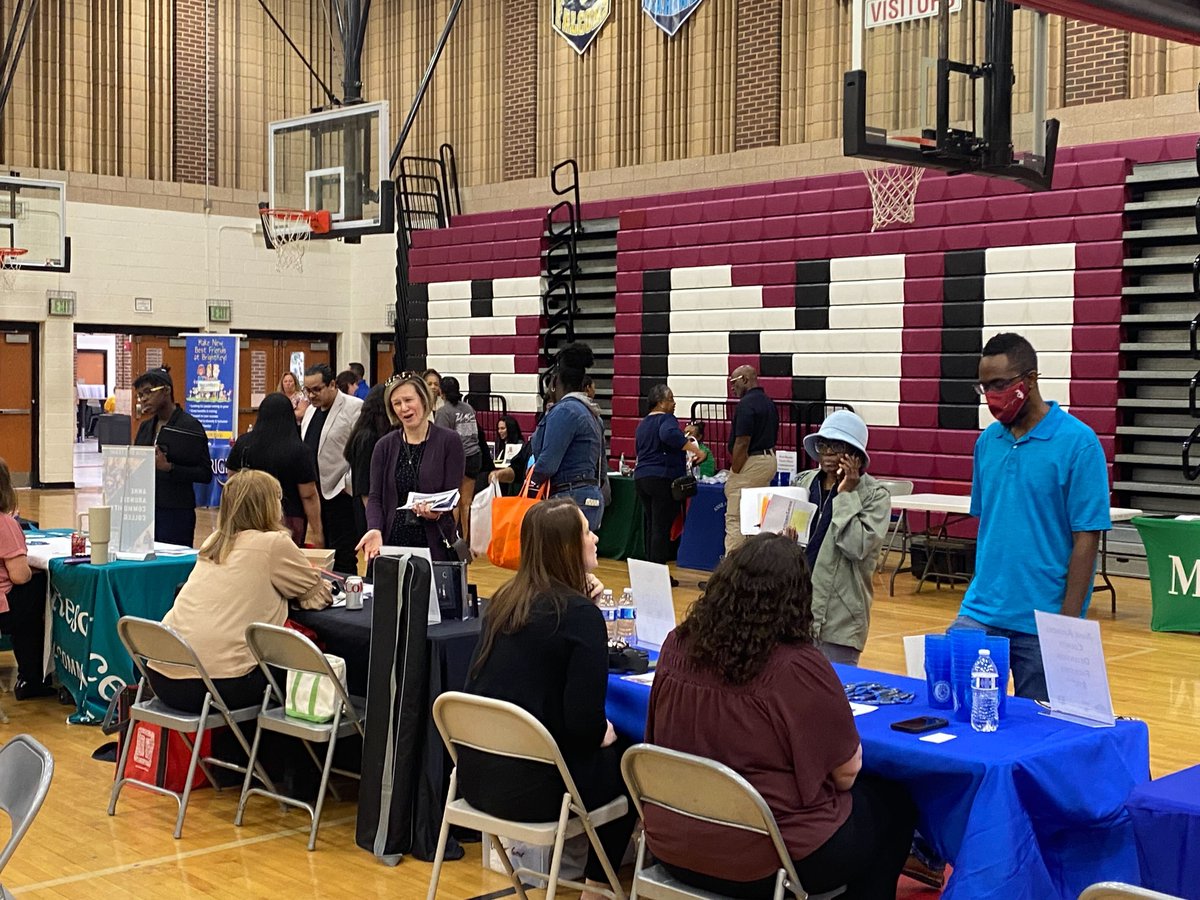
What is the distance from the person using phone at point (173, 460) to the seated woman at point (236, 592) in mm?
2099

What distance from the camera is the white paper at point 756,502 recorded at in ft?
13.6

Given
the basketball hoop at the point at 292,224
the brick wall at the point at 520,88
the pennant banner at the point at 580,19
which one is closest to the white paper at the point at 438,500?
the basketball hoop at the point at 292,224

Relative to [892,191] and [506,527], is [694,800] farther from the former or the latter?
→ [892,191]

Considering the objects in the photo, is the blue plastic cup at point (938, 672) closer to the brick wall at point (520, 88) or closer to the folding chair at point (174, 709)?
the folding chair at point (174, 709)

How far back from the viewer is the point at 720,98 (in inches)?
542

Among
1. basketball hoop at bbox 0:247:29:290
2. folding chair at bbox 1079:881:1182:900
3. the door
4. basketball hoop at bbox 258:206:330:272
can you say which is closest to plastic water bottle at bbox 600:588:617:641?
folding chair at bbox 1079:881:1182:900

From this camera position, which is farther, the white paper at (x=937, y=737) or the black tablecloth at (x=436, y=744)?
the black tablecloth at (x=436, y=744)

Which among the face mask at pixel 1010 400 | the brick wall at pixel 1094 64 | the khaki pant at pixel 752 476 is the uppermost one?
the brick wall at pixel 1094 64

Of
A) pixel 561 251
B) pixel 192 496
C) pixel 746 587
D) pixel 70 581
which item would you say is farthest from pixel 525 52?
pixel 746 587

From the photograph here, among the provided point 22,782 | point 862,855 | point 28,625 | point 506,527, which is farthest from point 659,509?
point 22,782

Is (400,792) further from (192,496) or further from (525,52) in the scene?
(525,52)

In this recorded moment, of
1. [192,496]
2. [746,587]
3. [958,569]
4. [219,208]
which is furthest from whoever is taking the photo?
[219,208]

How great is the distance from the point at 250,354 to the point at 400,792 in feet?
47.3

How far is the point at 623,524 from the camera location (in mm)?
11289
